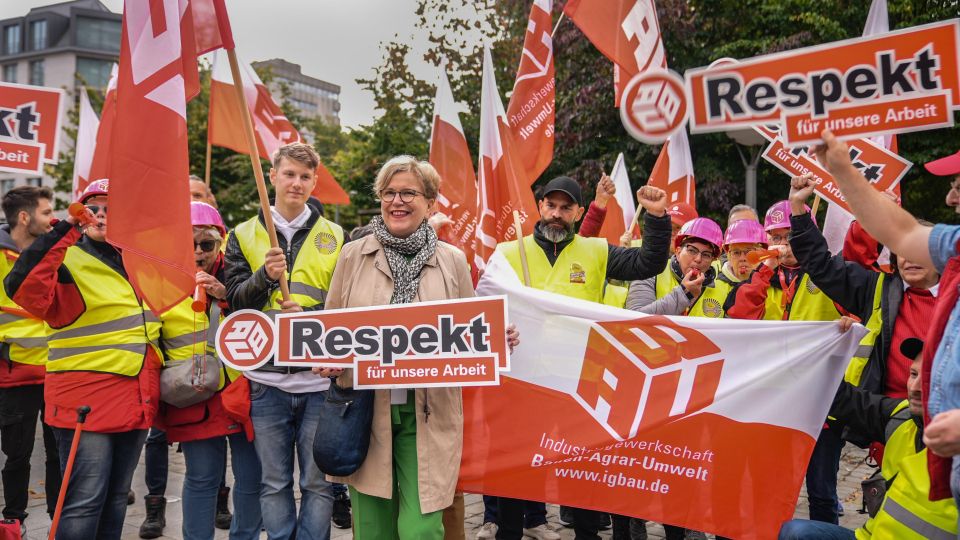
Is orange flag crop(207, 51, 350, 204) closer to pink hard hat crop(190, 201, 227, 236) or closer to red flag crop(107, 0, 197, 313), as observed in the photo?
pink hard hat crop(190, 201, 227, 236)

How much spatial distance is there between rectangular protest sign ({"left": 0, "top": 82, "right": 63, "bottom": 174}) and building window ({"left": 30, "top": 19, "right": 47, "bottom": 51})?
78991 millimetres

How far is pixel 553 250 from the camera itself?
5137 millimetres

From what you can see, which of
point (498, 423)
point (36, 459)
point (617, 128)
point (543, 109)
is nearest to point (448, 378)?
point (498, 423)

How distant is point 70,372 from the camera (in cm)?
422

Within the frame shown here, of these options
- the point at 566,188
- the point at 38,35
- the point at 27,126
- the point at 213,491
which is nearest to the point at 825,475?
the point at 566,188

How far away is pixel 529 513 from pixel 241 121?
15.6 feet

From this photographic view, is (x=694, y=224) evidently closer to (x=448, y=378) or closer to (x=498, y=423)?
(x=498, y=423)

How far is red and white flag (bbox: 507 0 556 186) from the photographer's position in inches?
284

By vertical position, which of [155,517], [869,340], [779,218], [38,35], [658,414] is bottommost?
[155,517]

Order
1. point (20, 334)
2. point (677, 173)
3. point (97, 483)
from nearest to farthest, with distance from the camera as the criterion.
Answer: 1. point (97, 483)
2. point (20, 334)
3. point (677, 173)

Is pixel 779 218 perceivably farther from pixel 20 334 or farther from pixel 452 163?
pixel 20 334

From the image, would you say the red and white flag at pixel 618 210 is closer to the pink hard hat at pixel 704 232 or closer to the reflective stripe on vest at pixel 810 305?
the pink hard hat at pixel 704 232

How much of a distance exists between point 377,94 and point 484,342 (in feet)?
58.5

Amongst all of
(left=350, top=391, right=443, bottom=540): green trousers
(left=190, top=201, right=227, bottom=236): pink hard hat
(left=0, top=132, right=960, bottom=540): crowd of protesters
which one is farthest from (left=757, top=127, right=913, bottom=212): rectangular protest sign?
(left=190, top=201, right=227, bottom=236): pink hard hat
